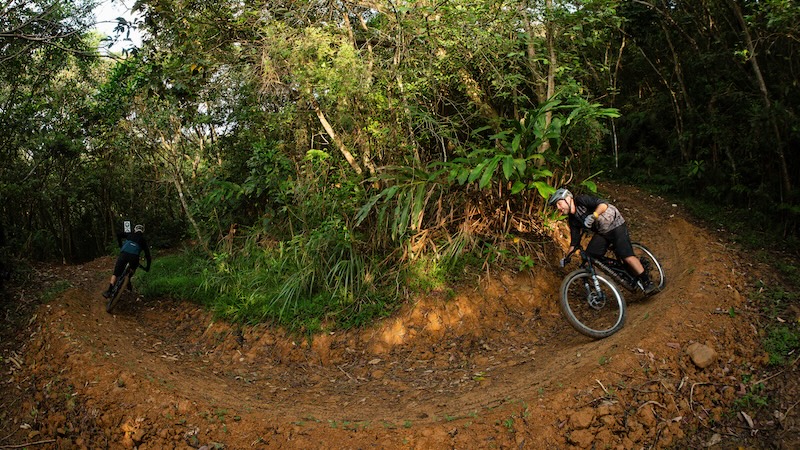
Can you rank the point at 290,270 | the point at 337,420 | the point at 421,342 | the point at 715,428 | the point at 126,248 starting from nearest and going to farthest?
1. the point at 715,428
2. the point at 337,420
3. the point at 421,342
4. the point at 290,270
5. the point at 126,248

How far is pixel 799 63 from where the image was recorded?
8102 millimetres

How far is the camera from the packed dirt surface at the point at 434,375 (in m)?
4.82

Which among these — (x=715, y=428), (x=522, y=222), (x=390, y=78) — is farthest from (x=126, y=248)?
(x=715, y=428)

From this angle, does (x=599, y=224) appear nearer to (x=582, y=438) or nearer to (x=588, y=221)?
(x=588, y=221)

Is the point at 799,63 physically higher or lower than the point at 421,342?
higher

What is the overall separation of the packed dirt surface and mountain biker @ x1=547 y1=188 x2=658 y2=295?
0.71m

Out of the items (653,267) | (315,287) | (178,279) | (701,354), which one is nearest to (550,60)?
(653,267)

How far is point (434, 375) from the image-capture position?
645 cm

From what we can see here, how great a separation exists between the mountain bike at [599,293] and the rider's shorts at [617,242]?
0.52 feet

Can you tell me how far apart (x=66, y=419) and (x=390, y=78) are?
19.4 feet

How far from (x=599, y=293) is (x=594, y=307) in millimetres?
235

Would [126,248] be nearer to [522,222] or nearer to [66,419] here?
[66,419]

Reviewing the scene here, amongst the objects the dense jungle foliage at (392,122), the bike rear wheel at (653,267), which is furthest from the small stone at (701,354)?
the dense jungle foliage at (392,122)

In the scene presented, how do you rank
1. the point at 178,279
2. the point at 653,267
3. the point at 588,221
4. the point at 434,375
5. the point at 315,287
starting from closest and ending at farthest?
the point at 588,221, the point at 434,375, the point at 653,267, the point at 315,287, the point at 178,279
